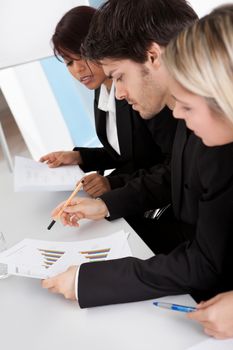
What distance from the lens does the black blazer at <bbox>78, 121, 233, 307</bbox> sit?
2.71ft

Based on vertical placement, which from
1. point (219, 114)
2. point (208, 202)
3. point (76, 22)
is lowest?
point (208, 202)

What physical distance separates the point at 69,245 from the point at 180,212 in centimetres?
32

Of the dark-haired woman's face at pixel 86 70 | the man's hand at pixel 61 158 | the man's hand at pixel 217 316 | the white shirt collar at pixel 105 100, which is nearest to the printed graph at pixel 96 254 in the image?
the man's hand at pixel 217 316

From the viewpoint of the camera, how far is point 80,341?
781mm

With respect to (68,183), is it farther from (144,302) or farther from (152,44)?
(144,302)

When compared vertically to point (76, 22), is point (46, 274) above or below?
below

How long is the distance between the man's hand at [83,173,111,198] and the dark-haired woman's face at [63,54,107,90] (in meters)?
0.47

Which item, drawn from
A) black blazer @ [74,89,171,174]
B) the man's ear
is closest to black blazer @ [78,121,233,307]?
the man's ear

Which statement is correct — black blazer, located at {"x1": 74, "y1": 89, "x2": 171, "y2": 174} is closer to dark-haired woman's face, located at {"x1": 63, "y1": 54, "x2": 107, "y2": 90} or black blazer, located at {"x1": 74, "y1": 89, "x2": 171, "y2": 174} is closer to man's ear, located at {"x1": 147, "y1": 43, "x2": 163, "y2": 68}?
dark-haired woman's face, located at {"x1": 63, "y1": 54, "x2": 107, "y2": 90}

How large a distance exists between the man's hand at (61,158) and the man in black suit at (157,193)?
0.40 m

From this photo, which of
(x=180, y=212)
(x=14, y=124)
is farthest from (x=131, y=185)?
(x=14, y=124)

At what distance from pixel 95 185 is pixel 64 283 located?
542 mm

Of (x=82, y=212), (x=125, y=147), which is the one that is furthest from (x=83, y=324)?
(x=125, y=147)

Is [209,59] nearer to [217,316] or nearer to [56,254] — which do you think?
[217,316]
